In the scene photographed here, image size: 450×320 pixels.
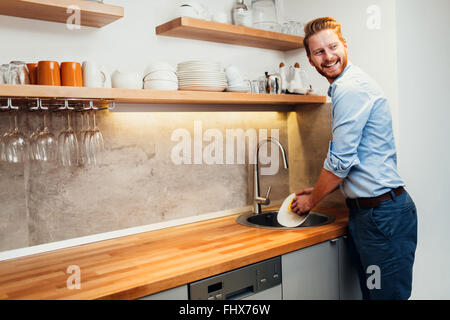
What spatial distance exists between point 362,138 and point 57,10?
→ 1429mm

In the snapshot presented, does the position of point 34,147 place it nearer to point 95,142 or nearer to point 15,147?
point 15,147

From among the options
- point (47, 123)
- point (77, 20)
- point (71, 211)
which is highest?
point (77, 20)

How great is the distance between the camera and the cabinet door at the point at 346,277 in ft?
7.02

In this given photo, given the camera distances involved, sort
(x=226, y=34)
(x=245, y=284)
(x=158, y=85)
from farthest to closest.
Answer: (x=226, y=34), (x=158, y=85), (x=245, y=284)

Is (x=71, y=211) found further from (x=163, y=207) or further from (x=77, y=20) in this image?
(x=77, y=20)

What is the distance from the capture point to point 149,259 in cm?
169

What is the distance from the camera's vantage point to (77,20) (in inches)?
72.8

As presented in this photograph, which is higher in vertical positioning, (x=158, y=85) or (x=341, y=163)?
(x=158, y=85)

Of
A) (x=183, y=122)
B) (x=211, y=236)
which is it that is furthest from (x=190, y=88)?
(x=211, y=236)

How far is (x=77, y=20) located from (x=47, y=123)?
488mm

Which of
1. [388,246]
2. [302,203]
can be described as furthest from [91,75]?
[388,246]

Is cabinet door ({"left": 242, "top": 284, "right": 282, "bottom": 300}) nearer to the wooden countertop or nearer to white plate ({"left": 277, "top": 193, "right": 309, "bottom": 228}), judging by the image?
the wooden countertop

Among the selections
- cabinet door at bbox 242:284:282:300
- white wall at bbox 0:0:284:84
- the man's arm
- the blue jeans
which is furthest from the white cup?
cabinet door at bbox 242:284:282:300

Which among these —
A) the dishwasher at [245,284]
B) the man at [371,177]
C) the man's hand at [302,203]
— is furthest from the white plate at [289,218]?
the dishwasher at [245,284]
